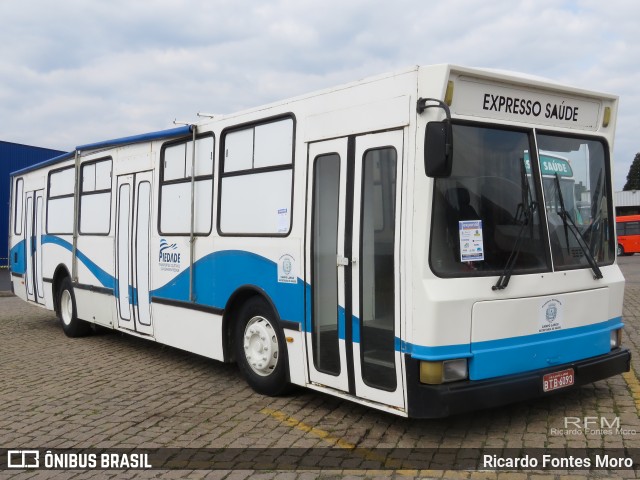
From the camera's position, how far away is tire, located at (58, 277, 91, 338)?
10688 millimetres

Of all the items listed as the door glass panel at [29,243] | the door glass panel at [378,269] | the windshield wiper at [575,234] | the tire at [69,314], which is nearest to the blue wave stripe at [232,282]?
the door glass panel at [378,269]

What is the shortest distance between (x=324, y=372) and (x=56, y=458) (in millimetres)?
2203

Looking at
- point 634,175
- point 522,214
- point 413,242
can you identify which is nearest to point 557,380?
point 522,214

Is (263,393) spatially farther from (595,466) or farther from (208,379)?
(595,466)

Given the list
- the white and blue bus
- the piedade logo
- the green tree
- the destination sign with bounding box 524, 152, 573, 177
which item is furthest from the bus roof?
the green tree

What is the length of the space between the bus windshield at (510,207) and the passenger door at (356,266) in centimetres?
40

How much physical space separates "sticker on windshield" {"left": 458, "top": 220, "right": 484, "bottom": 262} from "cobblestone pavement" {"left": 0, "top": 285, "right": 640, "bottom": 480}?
4.60ft

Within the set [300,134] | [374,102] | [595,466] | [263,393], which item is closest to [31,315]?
[263,393]

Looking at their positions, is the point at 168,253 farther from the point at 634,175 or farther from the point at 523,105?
the point at 634,175

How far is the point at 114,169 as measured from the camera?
9.42 meters

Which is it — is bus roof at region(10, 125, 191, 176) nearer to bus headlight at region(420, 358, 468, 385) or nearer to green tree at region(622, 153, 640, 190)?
bus headlight at region(420, 358, 468, 385)

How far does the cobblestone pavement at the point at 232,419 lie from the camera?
196 inches

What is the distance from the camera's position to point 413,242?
16.1 feet

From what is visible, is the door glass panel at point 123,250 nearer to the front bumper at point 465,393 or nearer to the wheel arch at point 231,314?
the wheel arch at point 231,314
